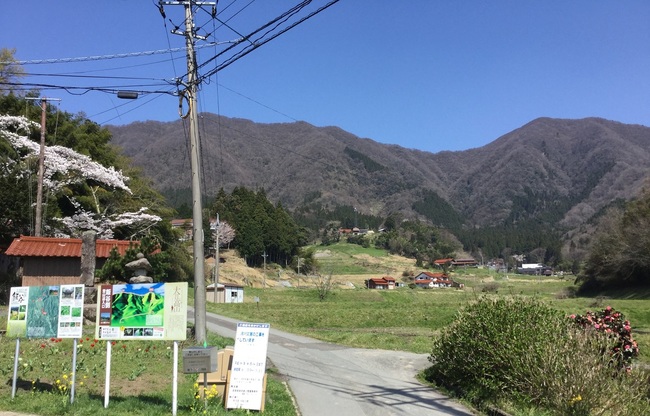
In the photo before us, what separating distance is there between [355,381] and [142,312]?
16.5ft

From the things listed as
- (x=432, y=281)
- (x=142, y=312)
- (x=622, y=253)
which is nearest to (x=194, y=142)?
(x=142, y=312)

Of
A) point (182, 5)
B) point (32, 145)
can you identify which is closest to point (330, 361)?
point (182, 5)

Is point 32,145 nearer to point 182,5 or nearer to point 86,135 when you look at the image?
point 86,135

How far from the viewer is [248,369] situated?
8.45 m

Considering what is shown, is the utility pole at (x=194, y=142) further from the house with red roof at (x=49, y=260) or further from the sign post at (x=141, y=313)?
the house with red roof at (x=49, y=260)

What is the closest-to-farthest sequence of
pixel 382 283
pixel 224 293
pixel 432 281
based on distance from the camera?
pixel 224 293, pixel 382 283, pixel 432 281

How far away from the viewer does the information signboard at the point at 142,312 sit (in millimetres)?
8195

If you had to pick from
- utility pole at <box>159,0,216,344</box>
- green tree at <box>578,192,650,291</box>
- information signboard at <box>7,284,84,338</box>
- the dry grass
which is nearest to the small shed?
the dry grass

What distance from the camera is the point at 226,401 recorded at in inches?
328

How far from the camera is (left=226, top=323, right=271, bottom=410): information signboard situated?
8.26 m

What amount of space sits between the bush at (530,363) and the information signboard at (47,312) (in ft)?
22.3

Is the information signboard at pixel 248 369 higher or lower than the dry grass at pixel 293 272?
lower

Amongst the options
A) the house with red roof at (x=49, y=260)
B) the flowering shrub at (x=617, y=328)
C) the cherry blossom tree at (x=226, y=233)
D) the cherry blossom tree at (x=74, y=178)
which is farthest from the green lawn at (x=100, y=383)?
the cherry blossom tree at (x=226, y=233)

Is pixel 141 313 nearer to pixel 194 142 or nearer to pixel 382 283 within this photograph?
pixel 194 142
